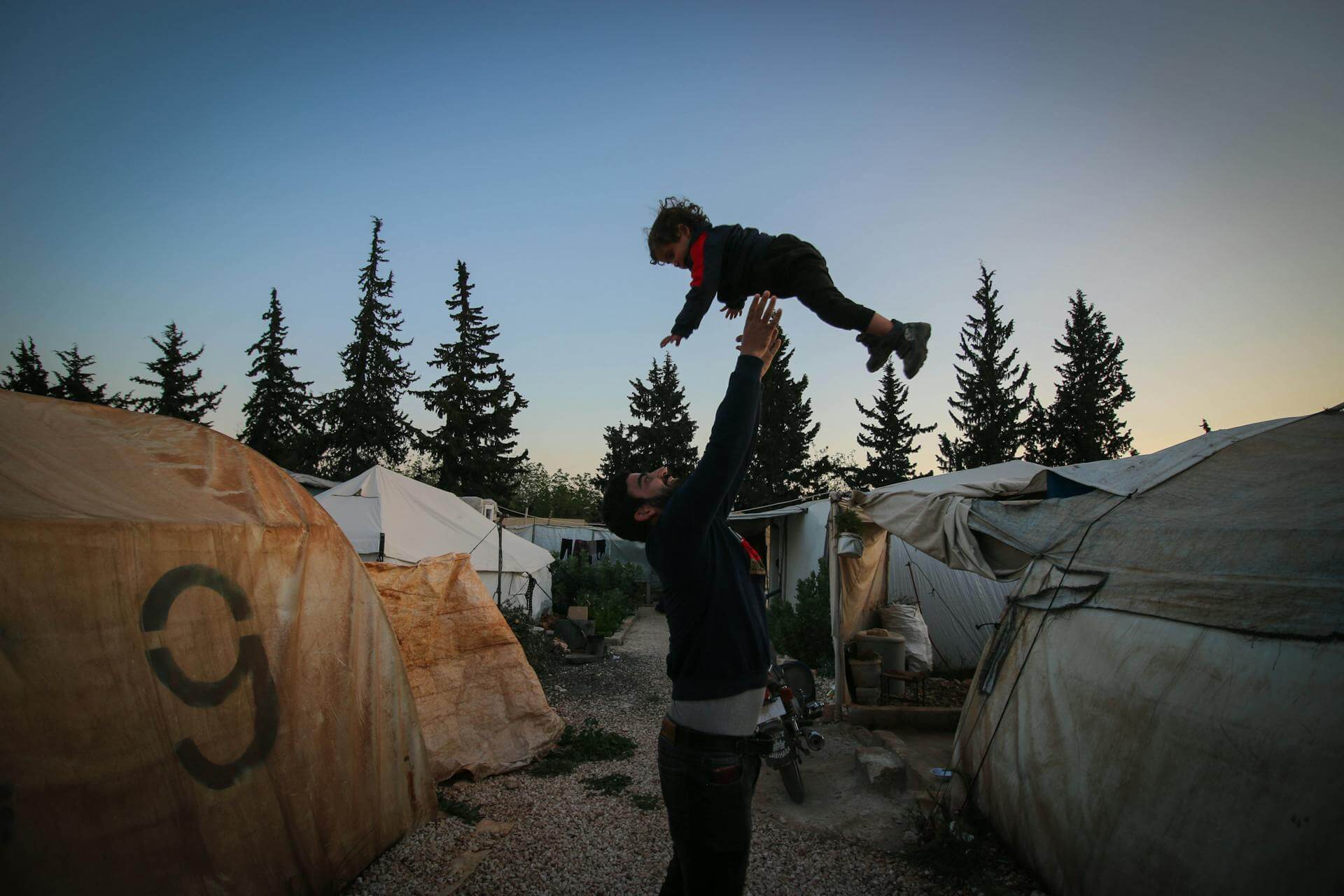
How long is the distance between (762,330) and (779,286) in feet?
3.24

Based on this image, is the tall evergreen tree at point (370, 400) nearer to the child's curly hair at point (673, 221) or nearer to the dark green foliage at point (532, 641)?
the dark green foliage at point (532, 641)

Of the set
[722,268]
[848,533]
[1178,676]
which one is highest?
[722,268]

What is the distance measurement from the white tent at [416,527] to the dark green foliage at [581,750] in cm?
451

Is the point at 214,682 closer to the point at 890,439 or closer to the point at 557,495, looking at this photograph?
the point at 890,439

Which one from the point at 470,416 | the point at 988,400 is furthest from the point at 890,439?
the point at 470,416

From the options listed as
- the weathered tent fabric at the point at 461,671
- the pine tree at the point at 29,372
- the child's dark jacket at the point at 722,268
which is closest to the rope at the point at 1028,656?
the child's dark jacket at the point at 722,268

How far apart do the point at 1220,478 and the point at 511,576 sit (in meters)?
13.0

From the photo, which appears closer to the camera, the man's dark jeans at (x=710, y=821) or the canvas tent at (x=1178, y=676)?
the man's dark jeans at (x=710, y=821)

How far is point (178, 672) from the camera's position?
2697 millimetres

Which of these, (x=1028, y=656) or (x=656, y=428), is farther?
(x=656, y=428)

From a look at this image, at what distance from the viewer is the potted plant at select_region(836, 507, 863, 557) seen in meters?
8.00

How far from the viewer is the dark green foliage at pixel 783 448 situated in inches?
1199

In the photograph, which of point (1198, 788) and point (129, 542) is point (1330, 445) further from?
point (129, 542)

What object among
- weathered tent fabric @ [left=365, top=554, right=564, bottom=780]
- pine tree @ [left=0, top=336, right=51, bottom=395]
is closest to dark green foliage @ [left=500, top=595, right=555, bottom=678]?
weathered tent fabric @ [left=365, top=554, right=564, bottom=780]
